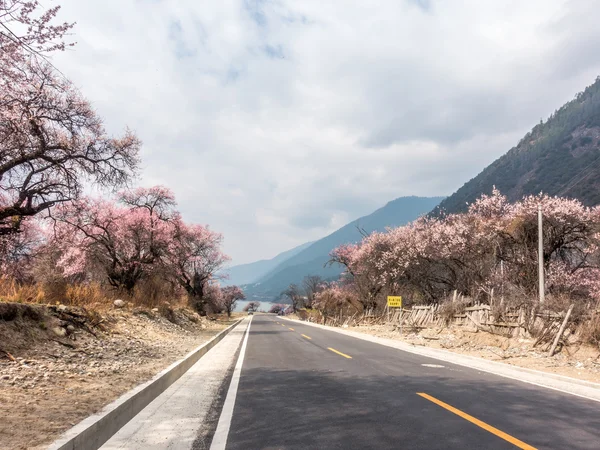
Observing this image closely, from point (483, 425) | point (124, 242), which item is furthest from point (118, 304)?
point (483, 425)

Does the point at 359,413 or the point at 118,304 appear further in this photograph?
the point at 118,304

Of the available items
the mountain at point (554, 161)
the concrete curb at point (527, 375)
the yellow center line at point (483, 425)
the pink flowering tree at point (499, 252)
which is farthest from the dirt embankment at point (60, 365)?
the mountain at point (554, 161)

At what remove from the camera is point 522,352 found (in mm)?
14578

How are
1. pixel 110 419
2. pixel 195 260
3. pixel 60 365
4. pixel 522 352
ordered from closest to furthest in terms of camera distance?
pixel 110 419 < pixel 60 365 < pixel 522 352 < pixel 195 260

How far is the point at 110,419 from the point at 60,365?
3983 mm

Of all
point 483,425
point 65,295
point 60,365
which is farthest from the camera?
point 65,295

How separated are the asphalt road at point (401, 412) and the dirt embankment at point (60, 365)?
2104 mm

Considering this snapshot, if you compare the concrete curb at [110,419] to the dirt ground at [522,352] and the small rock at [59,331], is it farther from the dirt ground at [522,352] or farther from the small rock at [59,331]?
the dirt ground at [522,352]

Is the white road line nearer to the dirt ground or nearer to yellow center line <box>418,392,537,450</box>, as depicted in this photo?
yellow center line <box>418,392,537,450</box>

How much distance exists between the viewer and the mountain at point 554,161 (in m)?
97.8

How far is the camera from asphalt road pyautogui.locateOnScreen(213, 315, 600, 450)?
511 centimetres

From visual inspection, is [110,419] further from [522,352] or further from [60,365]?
[522,352]

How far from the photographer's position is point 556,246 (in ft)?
79.7

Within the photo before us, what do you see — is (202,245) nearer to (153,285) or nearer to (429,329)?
(153,285)
